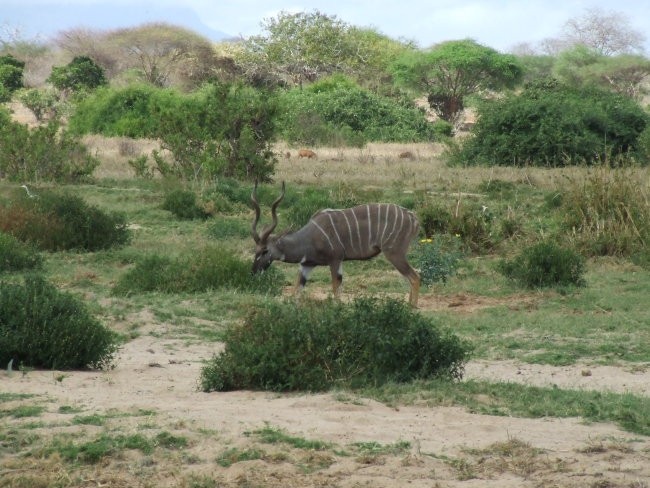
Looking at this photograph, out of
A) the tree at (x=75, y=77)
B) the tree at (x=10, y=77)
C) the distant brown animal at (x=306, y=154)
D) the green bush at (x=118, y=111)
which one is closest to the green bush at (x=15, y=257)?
the distant brown animal at (x=306, y=154)

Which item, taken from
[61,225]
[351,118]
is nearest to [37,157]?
[61,225]

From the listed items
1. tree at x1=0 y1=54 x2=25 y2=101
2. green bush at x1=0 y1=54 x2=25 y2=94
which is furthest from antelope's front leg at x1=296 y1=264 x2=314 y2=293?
green bush at x1=0 y1=54 x2=25 y2=94

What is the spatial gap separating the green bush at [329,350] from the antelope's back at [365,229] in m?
4.19

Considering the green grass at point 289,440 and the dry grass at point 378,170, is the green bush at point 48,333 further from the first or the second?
the dry grass at point 378,170

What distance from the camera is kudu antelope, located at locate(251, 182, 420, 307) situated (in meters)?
11.2

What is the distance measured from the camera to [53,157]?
752 inches

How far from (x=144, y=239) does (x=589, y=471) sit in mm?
10329

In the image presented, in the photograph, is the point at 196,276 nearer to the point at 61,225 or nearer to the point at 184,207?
the point at 61,225

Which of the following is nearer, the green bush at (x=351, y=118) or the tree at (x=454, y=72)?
the green bush at (x=351, y=118)

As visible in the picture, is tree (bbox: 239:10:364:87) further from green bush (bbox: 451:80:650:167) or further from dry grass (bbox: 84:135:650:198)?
green bush (bbox: 451:80:650:167)

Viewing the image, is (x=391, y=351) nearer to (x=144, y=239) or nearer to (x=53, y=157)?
(x=144, y=239)

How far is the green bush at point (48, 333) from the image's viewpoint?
7230 mm

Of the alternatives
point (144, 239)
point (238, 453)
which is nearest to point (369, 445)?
point (238, 453)

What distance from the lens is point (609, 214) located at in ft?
45.6
